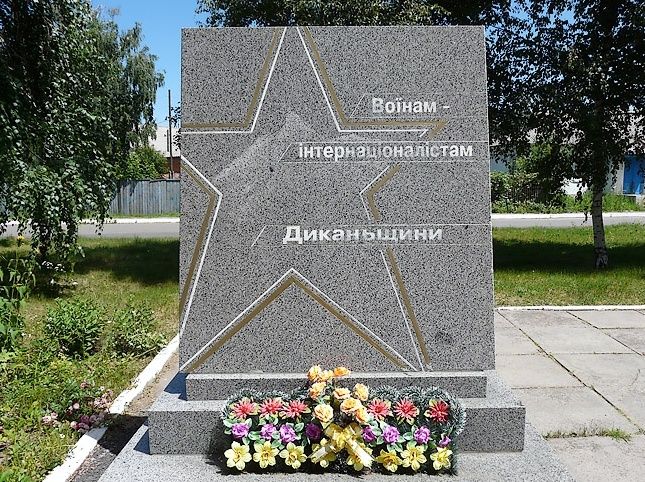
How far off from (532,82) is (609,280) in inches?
137

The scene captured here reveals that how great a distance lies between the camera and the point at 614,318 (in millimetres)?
6844

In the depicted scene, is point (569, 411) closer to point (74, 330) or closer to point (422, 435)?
point (422, 435)

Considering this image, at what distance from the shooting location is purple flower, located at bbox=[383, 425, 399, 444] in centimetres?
288

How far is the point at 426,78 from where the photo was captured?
3.28 m

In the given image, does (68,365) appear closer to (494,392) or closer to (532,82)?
(494,392)

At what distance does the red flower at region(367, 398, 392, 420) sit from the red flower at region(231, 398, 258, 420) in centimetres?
53

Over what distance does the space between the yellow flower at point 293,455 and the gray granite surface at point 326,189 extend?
1.70ft

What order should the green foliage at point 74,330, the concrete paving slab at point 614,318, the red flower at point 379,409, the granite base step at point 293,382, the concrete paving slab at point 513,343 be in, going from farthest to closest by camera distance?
the concrete paving slab at point 614,318 < the concrete paving slab at point 513,343 < the green foliage at point 74,330 < the granite base step at point 293,382 < the red flower at point 379,409

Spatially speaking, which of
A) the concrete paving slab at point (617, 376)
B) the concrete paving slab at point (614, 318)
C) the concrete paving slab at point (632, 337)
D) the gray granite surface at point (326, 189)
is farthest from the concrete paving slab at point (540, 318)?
the gray granite surface at point (326, 189)

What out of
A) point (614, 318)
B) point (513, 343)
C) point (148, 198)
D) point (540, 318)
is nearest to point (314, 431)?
point (513, 343)

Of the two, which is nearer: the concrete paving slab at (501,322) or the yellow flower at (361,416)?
the yellow flower at (361,416)

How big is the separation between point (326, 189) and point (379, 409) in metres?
1.11

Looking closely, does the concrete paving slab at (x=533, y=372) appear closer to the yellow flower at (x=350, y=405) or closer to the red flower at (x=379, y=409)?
the red flower at (x=379, y=409)

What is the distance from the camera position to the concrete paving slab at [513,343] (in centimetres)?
558
